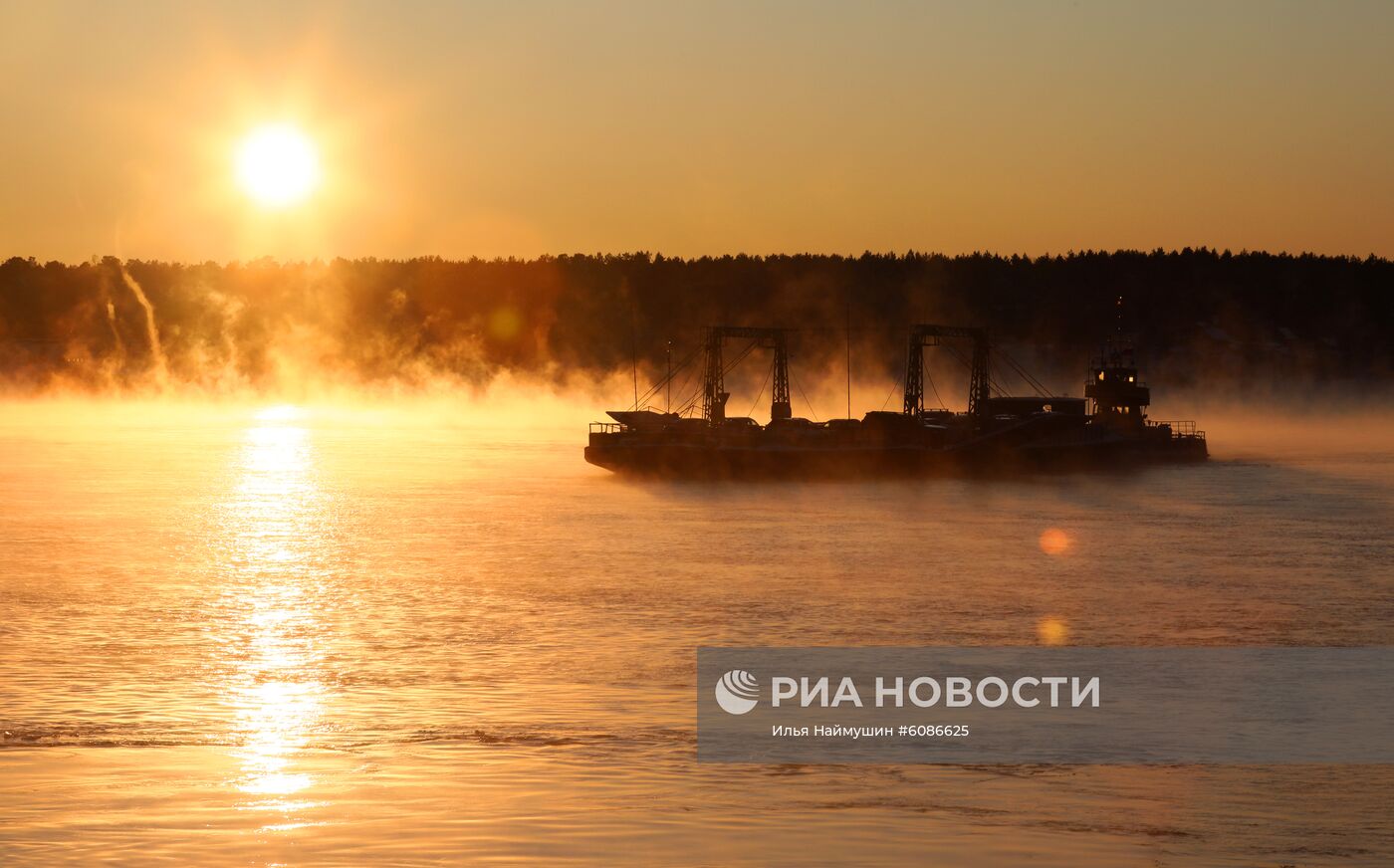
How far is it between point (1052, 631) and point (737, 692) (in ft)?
40.6

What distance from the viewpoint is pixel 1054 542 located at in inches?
2707

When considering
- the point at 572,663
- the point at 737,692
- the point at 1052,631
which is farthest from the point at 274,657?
the point at 1052,631

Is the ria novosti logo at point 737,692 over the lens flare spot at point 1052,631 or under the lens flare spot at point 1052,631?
under

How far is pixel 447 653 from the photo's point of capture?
1355 inches

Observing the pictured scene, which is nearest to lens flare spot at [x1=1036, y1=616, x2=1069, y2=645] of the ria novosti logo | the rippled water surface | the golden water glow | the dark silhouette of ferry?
the rippled water surface

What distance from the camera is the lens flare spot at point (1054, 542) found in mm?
64625

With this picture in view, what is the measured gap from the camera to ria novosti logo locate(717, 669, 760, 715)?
28.1 m

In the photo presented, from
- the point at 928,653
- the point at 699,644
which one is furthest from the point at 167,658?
the point at 928,653

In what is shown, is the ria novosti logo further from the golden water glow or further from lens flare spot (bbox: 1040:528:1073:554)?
lens flare spot (bbox: 1040:528:1073:554)

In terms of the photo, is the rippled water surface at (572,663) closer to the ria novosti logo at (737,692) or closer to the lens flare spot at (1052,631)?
the lens flare spot at (1052,631)

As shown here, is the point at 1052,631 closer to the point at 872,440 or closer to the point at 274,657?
the point at 274,657

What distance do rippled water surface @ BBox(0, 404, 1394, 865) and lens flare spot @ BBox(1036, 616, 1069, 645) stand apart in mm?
192

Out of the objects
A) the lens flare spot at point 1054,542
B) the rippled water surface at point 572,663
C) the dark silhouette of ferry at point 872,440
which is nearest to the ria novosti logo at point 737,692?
the rippled water surface at point 572,663

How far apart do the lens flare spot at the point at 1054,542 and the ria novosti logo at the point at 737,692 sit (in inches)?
1346
